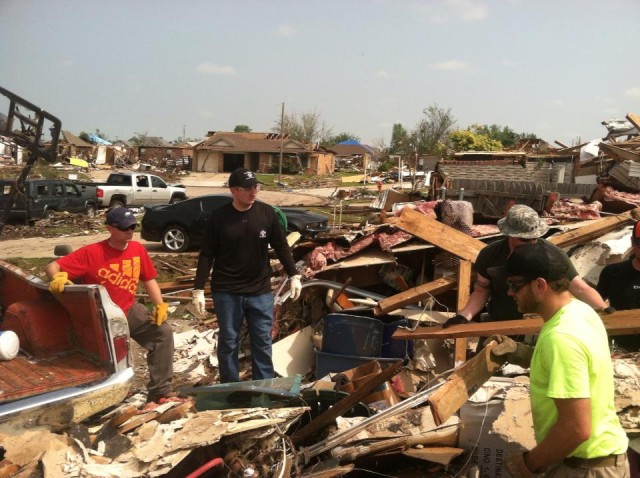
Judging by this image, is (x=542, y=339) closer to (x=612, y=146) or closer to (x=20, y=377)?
(x=20, y=377)

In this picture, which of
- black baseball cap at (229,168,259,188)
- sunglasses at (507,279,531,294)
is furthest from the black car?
sunglasses at (507,279,531,294)

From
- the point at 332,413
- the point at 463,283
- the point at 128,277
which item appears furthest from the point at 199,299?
the point at 463,283

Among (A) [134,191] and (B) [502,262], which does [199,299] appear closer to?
(B) [502,262]

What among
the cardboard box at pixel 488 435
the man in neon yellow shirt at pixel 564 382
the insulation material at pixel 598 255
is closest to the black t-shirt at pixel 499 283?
the cardboard box at pixel 488 435

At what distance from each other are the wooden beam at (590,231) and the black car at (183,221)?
839cm

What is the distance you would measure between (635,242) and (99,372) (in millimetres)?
3843

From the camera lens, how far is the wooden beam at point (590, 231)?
21.1 ft

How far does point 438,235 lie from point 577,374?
13.7 ft

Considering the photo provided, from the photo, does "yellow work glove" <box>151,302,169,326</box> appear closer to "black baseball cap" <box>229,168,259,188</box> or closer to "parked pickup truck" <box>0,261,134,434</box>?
"parked pickup truck" <box>0,261,134,434</box>

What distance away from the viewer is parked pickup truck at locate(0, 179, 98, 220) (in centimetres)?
1959

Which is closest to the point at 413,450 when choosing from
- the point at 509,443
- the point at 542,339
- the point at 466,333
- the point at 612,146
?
the point at 509,443

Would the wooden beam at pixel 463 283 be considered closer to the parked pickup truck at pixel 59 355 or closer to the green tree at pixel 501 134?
→ the parked pickup truck at pixel 59 355

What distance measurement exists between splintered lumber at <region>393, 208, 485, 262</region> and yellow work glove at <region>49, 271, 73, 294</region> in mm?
3398

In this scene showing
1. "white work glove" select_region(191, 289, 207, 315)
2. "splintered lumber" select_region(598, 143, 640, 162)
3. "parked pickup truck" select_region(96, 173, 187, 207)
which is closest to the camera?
"white work glove" select_region(191, 289, 207, 315)
